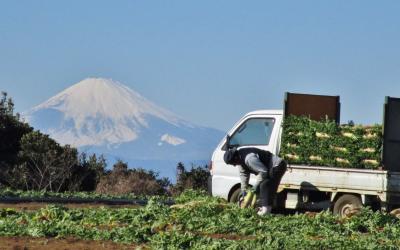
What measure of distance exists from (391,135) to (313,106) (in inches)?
95.6

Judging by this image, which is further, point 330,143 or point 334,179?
point 330,143

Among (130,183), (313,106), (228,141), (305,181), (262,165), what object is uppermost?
(313,106)

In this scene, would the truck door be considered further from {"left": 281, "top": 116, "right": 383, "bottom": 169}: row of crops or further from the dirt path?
the dirt path

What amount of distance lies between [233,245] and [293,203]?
9.54m

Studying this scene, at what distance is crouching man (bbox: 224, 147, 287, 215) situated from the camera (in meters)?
22.9

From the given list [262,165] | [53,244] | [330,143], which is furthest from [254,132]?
[53,244]

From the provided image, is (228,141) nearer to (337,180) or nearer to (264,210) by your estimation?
(337,180)

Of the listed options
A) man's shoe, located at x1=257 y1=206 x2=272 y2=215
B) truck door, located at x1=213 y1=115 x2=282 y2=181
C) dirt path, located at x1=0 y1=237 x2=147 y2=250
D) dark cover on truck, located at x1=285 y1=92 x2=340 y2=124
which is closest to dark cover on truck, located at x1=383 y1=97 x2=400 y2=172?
dark cover on truck, located at x1=285 y1=92 x2=340 y2=124

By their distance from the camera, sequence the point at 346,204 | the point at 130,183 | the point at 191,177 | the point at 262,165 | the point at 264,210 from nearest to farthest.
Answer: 1. the point at 264,210
2. the point at 262,165
3. the point at 346,204
4. the point at 130,183
5. the point at 191,177

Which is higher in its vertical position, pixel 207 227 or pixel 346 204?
pixel 346 204

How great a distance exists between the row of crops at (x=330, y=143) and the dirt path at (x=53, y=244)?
9.52 m

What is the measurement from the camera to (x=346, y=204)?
23828mm

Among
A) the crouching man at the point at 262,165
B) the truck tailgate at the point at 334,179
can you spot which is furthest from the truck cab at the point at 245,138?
the crouching man at the point at 262,165

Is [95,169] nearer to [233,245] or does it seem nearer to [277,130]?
[277,130]
